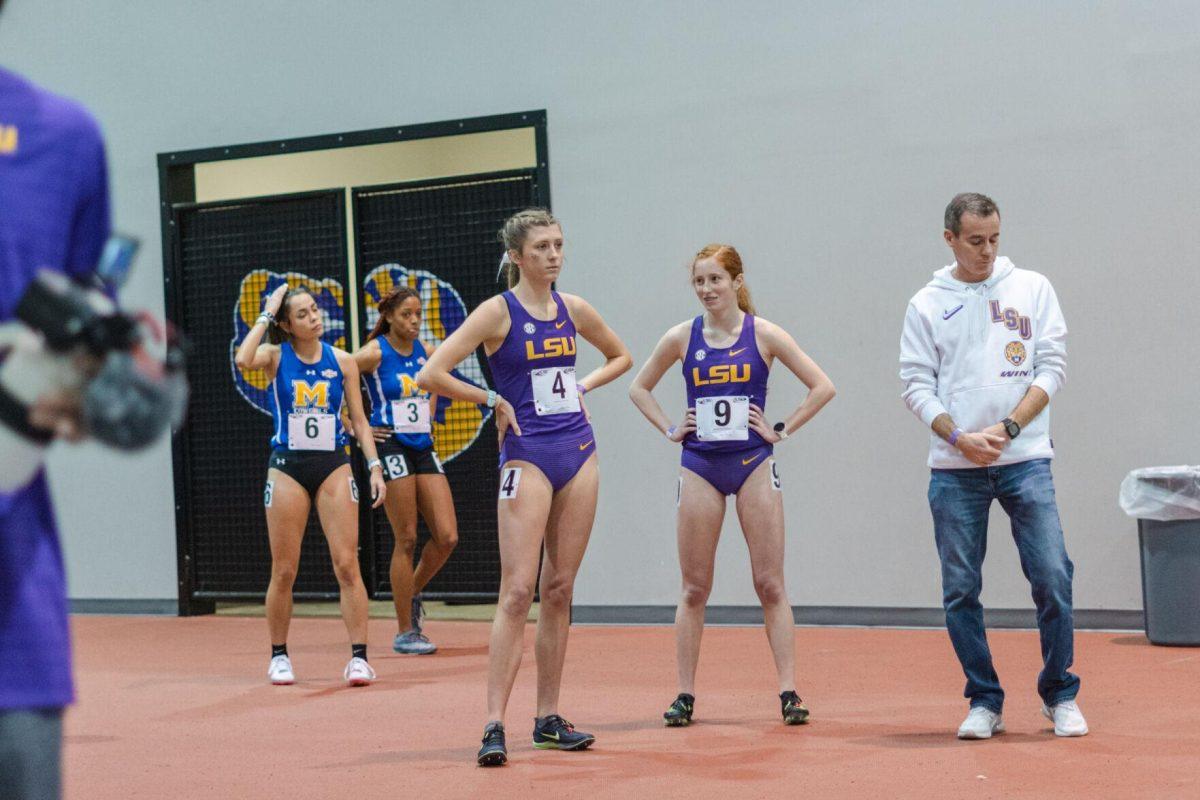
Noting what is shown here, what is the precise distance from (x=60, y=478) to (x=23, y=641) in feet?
29.0

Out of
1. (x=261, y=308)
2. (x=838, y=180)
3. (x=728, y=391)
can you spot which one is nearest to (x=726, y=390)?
(x=728, y=391)

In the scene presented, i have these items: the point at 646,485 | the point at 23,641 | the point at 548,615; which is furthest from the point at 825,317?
the point at 23,641

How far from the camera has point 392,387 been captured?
716cm

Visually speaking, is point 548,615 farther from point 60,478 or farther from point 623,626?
point 60,478

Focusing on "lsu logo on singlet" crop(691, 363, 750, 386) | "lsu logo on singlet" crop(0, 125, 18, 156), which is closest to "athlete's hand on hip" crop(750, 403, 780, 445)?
"lsu logo on singlet" crop(691, 363, 750, 386)

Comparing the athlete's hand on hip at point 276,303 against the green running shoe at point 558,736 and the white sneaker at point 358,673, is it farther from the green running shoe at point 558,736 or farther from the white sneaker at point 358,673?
the green running shoe at point 558,736

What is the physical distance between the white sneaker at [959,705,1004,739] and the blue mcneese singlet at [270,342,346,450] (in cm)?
308

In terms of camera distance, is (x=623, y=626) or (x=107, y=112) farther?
(x=107, y=112)

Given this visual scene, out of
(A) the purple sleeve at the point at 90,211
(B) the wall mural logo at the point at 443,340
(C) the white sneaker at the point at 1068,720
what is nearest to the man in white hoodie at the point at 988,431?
(C) the white sneaker at the point at 1068,720

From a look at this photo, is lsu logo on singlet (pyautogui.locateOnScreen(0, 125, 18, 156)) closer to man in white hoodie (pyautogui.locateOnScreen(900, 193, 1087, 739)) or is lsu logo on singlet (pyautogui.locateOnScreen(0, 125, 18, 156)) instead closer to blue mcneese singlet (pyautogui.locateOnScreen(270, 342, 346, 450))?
man in white hoodie (pyautogui.locateOnScreen(900, 193, 1087, 739))

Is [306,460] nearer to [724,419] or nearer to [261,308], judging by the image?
[724,419]

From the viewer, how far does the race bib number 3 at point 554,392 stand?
179 inches

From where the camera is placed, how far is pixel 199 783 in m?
4.34

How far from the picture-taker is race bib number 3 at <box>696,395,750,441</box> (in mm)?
5062
